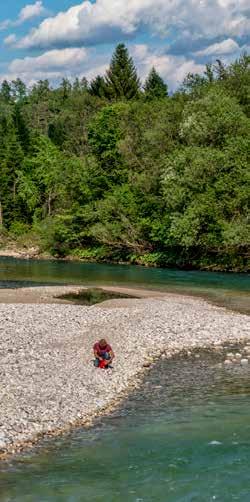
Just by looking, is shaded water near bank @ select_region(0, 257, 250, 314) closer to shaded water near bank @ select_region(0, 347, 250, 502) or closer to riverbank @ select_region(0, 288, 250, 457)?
riverbank @ select_region(0, 288, 250, 457)

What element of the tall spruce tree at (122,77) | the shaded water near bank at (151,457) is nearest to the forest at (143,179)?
the tall spruce tree at (122,77)

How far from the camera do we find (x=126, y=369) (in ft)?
79.8

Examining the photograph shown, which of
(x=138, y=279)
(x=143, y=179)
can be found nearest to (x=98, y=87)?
(x=143, y=179)

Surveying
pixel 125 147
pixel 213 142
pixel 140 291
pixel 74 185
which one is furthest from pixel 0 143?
pixel 140 291

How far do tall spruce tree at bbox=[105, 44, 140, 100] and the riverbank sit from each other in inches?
2692

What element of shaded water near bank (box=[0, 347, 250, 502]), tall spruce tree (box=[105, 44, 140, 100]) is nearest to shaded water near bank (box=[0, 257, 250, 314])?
shaded water near bank (box=[0, 347, 250, 502])

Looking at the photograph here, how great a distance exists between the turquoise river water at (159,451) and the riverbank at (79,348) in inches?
31.9

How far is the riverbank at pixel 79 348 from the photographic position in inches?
729

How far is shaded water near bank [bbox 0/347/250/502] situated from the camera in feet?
45.0

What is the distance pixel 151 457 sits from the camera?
15.5 meters

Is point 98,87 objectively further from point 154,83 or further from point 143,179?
point 143,179

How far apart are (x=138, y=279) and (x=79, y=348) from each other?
2831cm

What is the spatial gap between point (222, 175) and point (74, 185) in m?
27.1

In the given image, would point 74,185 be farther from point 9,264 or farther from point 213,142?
point 213,142
